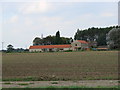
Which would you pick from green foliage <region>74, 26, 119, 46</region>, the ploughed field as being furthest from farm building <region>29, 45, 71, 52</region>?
the ploughed field

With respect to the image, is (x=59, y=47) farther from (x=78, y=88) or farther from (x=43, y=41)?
(x=78, y=88)

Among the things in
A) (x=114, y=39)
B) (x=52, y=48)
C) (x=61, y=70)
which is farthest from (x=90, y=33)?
(x=61, y=70)

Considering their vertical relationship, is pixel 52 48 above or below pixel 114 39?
below

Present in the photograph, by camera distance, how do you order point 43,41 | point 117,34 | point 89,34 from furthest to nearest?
1. point 89,34
2. point 43,41
3. point 117,34

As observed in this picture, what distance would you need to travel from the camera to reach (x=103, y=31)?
148 m

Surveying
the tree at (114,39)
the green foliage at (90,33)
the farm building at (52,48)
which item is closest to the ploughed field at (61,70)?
the tree at (114,39)

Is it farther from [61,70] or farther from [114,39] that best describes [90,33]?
[61,70]

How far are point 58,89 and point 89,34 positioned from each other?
491 ft

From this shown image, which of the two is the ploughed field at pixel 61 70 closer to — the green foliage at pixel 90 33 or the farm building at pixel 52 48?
the farm building at pixel 52 48

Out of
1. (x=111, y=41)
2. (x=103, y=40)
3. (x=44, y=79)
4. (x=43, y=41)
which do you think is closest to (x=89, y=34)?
(x=103, y=40)

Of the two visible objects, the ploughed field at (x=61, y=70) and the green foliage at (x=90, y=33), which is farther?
the green foliage at (x=90, y=33)

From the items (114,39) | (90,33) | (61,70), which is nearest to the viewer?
(61,70)

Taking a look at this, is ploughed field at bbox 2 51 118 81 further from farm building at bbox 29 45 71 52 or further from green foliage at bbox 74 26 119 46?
green foliage at bbox 74 26 119 46

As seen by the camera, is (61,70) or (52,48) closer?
(61,70)
